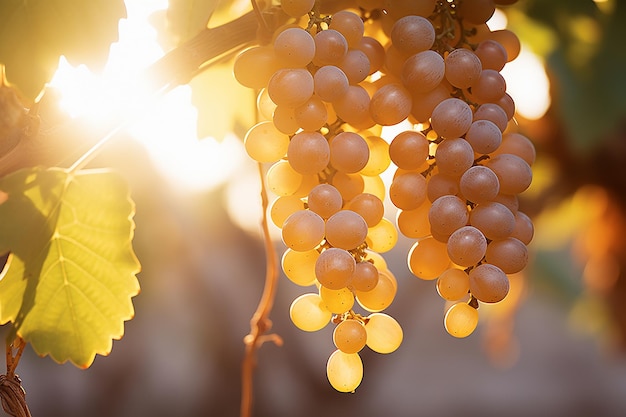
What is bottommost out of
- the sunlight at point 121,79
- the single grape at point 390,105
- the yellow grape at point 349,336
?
the yellow grape at point 349,336

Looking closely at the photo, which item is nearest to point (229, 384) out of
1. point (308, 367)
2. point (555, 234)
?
point (308, 367)

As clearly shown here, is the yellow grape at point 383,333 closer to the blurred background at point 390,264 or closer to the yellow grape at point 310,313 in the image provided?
the yellow grape at point 310,313

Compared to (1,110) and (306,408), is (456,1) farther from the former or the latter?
(306,408)

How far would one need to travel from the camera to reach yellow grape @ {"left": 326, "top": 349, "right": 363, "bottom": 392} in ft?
1.23

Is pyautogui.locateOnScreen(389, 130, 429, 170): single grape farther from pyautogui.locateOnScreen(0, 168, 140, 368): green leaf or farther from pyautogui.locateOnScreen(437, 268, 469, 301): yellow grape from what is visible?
pyautogui.locateOnScreen(0, 168, 140, 368): green leaf

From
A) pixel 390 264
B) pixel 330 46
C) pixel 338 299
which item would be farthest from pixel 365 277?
pixel 390 264

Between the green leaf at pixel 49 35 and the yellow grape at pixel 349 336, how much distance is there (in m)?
0.20

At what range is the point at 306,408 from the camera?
12.3ft

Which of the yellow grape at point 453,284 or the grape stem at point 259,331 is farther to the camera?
the grape stem at point 259,331

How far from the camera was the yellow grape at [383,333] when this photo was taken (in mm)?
370

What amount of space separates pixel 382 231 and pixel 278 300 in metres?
2.58

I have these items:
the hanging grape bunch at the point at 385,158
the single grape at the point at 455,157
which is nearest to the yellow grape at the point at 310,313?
the hanging grape bunch at the point at 385,158

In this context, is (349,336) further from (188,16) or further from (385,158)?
(188,16)

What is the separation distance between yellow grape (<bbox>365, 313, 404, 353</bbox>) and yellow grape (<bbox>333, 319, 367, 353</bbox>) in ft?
0.05
